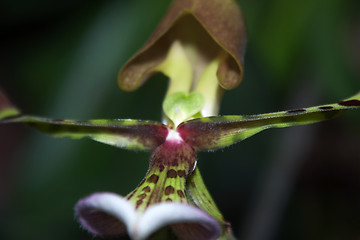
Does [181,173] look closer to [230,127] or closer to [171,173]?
[171,173]

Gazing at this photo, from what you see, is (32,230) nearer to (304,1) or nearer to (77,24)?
(77,24)

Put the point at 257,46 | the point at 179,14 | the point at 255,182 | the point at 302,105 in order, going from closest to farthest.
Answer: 1. the point at 179,14
2. the point at 257,46
3. the point at 302,105
4. the point at 255,182

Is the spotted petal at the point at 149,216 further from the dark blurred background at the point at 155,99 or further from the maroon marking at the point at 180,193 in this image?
the dark blurred background at the point at 155,99

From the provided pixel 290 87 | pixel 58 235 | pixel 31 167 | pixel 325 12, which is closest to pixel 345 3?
pixel 325 12

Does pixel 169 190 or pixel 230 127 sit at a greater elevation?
pixel 230 127

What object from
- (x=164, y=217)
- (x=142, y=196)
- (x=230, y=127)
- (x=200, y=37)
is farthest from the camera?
(x=200, y=37)

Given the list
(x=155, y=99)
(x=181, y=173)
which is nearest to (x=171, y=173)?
(x=181, y=173)

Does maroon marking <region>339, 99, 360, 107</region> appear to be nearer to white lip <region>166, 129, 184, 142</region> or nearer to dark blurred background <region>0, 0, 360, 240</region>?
white lip <region>166, 129, 184, 142</region>
